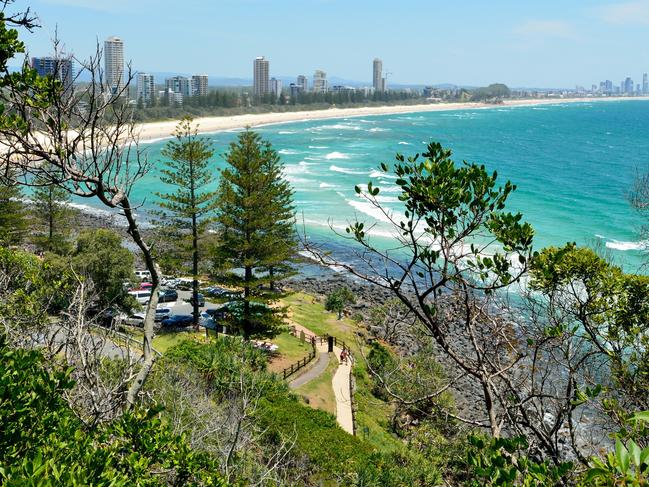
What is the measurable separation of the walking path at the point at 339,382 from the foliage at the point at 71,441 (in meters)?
11.1

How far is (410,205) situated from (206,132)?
326 feet

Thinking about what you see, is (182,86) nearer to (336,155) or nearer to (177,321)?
(336,155)

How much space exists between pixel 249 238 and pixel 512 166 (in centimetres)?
4647

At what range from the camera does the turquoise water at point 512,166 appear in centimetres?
3816

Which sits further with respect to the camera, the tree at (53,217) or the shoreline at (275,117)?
the shoreline at (275,117)

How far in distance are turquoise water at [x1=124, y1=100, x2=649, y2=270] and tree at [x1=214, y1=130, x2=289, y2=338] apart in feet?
28.0

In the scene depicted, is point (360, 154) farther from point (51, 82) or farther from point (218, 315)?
point (51, 82)

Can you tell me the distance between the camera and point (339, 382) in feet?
64.6

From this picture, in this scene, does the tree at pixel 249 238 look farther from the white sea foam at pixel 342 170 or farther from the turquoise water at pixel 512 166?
the white sea foam at pixel 342 170

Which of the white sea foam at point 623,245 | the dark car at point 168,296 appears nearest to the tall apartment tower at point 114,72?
the dark car at point 168,296

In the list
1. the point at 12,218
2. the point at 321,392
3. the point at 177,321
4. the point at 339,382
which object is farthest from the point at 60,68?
the point at 12,218

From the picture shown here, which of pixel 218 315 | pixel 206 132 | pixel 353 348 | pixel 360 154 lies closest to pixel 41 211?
pixel 218 315

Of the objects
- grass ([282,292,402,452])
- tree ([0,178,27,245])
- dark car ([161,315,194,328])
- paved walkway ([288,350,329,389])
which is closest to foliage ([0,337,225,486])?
grass ([282,292,402,452])

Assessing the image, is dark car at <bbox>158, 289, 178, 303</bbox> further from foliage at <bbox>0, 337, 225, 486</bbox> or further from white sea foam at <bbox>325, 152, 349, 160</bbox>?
white sea foam at <bbox>325, 152, 349, 160</bbox>
